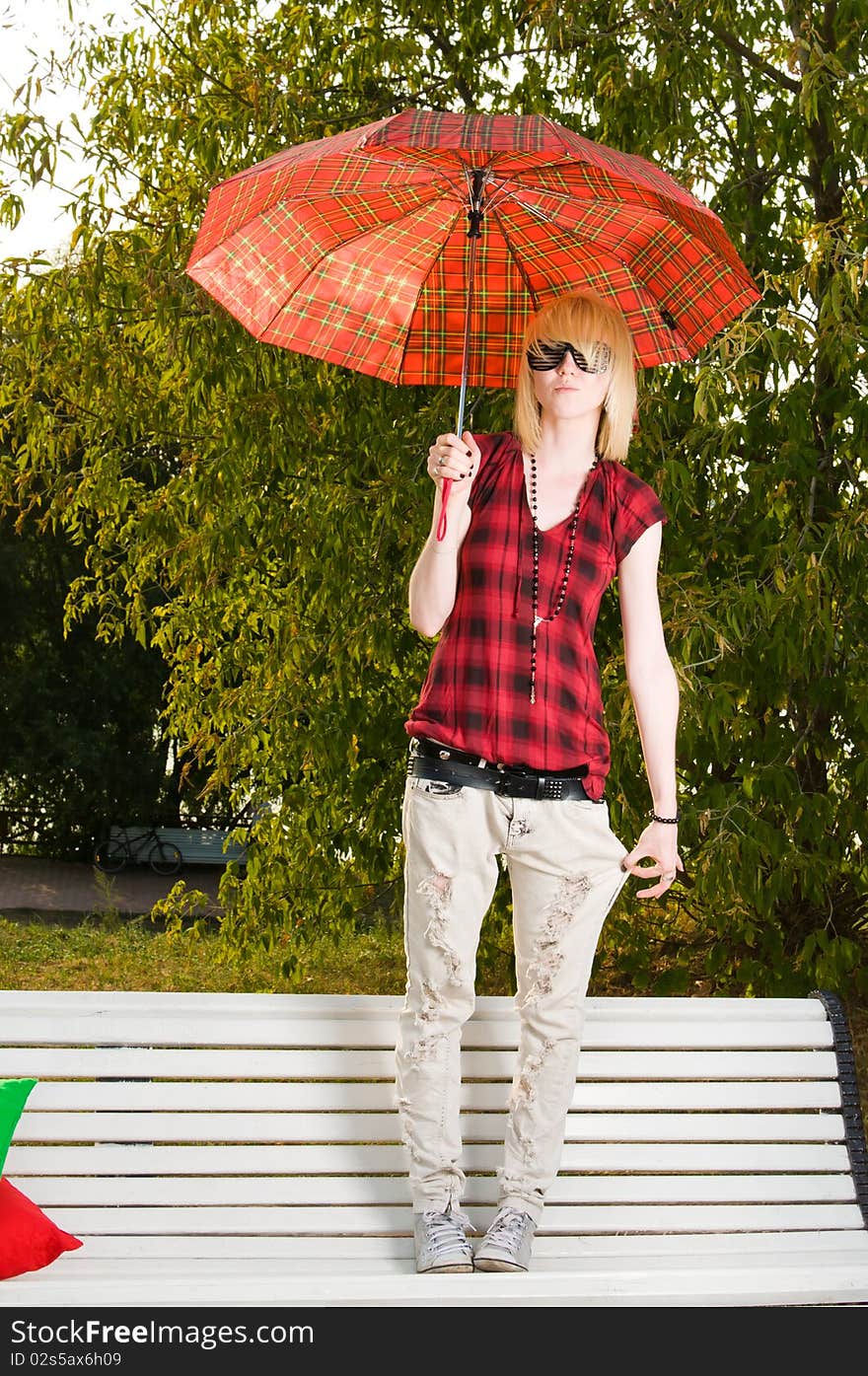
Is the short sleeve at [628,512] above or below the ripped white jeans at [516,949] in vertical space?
above

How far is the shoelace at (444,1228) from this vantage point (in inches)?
91.4

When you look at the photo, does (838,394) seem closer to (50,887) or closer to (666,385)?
(666,385)

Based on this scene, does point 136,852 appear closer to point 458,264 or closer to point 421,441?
point 421,441

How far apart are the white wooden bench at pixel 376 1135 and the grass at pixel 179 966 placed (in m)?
2.84

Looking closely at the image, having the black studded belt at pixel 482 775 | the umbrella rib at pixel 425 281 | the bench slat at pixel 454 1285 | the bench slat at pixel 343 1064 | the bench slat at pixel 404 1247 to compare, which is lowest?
the bench slat at pixel 404 1247

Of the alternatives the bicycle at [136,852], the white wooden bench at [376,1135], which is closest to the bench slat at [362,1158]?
the white wooden bench at [376,1135]

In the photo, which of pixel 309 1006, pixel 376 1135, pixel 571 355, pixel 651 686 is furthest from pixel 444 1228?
pixel 571 355

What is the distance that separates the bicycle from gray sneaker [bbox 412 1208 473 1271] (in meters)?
10.2

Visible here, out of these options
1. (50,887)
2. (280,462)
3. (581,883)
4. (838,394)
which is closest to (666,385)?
(838,394)

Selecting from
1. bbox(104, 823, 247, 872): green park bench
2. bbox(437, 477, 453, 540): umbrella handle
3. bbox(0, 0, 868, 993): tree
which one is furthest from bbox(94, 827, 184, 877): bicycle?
bbox(437, 477, 453, 540): umbrella handle

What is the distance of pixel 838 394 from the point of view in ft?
13.3

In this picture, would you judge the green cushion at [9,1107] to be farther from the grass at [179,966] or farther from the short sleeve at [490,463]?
the grass at [179,966]

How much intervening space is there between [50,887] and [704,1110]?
976cm

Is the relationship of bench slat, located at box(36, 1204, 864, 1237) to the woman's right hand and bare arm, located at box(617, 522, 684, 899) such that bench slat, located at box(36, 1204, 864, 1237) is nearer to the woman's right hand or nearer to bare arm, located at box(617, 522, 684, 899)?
bare arm, located at box(617, 522, 684, 899)
